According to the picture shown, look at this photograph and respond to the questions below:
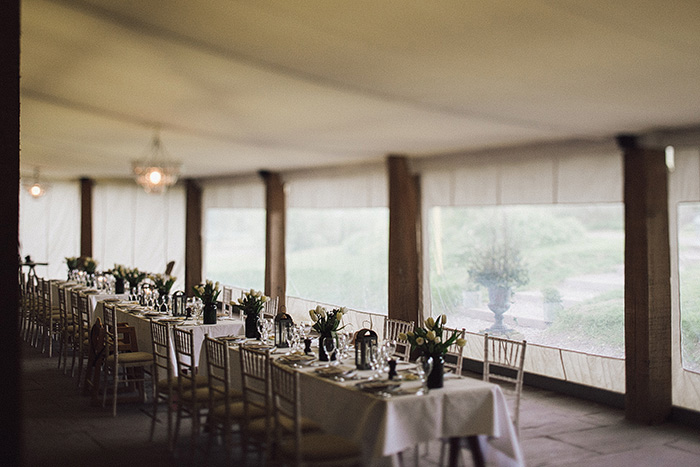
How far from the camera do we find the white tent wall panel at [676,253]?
631cm

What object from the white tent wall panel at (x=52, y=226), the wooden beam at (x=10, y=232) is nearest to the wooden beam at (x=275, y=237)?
the white tent wall panel at (x=52, y=226)

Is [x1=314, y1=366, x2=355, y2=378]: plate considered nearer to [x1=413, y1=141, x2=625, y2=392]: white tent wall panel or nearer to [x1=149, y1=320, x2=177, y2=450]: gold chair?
[x1=149, y1=320, x2=177, y2=450]: gold chair

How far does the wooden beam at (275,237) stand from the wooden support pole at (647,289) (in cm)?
691

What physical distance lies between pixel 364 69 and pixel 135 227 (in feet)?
42.5

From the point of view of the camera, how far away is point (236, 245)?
16453 mm

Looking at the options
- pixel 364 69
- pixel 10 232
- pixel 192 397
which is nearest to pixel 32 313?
pixel 192 397

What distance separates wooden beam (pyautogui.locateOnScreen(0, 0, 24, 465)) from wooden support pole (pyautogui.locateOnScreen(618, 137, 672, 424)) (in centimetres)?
577

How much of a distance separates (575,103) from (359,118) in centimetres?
204

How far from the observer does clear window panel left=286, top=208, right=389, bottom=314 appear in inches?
533

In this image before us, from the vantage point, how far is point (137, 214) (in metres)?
16.1

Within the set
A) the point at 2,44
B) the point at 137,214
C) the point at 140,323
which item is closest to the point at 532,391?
the point at 140,323

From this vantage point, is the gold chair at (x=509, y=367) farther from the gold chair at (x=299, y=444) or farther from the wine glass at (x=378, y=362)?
the gold chair at (x=299, y=444)

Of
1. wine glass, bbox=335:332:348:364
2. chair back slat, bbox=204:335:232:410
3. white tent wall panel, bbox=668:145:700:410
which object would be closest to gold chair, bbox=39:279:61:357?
chair back slat, bbox=204:335:232:410

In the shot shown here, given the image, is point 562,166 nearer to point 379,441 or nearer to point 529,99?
point 529,99
